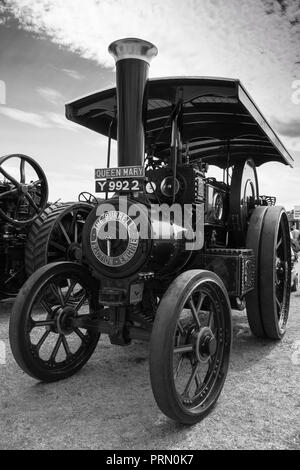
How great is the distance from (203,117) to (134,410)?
2.53m

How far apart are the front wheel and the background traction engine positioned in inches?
106

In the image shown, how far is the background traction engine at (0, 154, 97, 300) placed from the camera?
16.4 feet

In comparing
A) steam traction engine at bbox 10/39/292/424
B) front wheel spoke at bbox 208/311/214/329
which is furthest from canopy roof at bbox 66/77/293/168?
front wheel spoke at bbox 208/311/214/329

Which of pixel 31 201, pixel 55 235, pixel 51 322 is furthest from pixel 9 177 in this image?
pixel 51 322

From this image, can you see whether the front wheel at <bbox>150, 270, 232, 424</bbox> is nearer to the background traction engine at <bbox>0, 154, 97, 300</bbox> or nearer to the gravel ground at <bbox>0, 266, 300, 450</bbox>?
the gravel ground at <bbox>0, 266, 300, 450</bbox>

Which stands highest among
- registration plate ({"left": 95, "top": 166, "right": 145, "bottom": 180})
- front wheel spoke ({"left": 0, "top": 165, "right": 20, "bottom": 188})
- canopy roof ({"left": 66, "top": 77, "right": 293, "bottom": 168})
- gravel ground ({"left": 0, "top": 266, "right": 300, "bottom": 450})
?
canopy roof ({"left": 66, "top": 77, "right": 293, "bottom": 168})

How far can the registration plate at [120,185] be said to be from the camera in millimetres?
2707

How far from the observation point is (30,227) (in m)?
5.22

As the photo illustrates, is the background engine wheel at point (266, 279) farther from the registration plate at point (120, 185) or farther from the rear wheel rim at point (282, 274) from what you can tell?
the registration plate at point (120, 185)

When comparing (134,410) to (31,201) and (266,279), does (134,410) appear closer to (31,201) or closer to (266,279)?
→ (266,279)

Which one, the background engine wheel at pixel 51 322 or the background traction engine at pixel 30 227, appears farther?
the background traction engine at pixel 30 227

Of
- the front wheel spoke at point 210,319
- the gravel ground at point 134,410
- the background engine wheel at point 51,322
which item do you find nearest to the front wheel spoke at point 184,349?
the front wheel spoke at point 210,319
